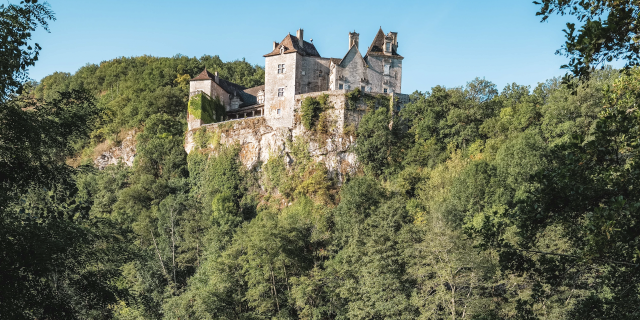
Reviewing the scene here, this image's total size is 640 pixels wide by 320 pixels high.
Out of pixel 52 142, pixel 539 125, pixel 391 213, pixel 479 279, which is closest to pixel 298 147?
pixel 391 213

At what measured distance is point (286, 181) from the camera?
153 ft

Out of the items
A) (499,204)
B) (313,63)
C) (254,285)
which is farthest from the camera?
(313,63)

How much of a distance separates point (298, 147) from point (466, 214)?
55.5 ft

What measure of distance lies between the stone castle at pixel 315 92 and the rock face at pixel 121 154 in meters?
11.2

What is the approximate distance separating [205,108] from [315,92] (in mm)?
12505

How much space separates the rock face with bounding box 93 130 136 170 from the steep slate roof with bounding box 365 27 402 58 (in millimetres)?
27341

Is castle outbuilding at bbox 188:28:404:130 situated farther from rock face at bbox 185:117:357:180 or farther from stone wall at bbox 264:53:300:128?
rock face at bbox 185:117:357:180

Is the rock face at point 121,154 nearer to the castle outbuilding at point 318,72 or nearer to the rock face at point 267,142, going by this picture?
the rock face at point 267,142

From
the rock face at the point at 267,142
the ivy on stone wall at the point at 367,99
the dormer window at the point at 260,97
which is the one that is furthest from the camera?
the dormer window at the point at 260,97

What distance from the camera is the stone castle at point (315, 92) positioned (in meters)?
46.5

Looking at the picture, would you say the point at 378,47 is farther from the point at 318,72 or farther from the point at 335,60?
the point at 318,72

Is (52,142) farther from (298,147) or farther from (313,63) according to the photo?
(313,63)

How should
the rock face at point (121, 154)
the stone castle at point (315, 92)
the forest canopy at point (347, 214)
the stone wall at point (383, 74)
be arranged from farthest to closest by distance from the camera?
1. the rock face at point (121, 154)
2. the stone wall at point (383, 74)
3. the stone castle at point (315, 92)
4. the forest canopy at point (347, 214)

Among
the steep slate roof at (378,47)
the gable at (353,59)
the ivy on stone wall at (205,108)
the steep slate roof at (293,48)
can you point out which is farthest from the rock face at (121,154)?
the steep slate roof at (378,47)
